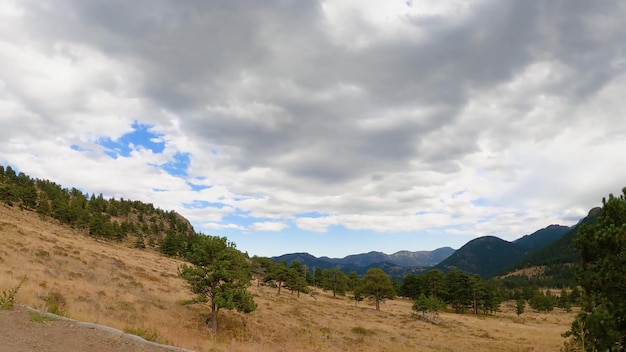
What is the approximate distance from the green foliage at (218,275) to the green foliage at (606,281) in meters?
21.6

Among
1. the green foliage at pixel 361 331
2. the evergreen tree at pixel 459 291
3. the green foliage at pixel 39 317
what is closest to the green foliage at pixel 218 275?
the green foliage at pixel 361 331

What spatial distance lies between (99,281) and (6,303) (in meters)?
23.3

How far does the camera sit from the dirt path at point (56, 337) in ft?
31.1

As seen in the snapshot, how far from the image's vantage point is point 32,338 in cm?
988

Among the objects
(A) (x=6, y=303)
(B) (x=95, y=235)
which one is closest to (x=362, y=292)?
(A) (x=6, y=303)

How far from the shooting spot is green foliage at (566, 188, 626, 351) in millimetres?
13391

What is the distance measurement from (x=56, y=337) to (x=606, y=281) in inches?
783

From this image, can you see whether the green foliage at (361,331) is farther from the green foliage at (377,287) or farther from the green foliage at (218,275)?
the green foliage at (377,287)

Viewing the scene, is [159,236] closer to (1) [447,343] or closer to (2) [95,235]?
(2) [95,235]

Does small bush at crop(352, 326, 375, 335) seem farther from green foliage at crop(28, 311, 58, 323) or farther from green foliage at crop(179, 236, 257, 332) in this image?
green foliage at crop(28, 311, 58, 323)

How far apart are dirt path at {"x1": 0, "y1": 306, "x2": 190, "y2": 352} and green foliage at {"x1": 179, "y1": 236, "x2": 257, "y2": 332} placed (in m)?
15.6

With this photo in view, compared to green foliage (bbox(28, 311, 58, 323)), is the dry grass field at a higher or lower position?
lower

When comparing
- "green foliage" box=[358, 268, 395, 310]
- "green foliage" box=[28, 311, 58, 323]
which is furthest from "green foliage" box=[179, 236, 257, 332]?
"green foliage" box=[358, 268, 395, 310]

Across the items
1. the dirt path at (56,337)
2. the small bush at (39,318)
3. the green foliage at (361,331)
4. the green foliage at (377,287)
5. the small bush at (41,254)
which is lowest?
the green foliage at (361,331)
